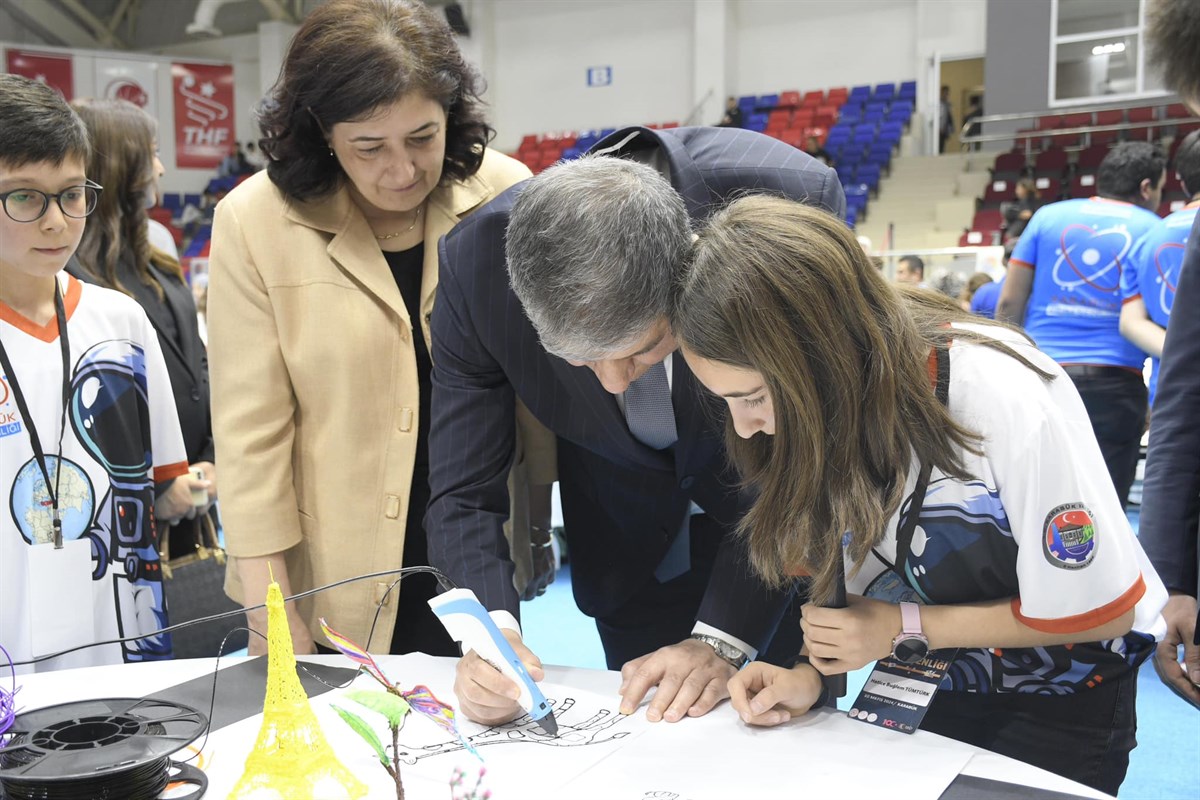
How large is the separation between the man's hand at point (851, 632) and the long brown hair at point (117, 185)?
1.79 metres

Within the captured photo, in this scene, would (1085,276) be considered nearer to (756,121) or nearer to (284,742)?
(284,742)

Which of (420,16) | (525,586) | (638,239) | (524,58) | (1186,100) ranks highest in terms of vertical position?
(524,58)

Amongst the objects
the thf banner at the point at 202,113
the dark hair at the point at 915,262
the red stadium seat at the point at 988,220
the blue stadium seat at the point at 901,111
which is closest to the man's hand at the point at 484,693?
the dark hair at the point at 915,262

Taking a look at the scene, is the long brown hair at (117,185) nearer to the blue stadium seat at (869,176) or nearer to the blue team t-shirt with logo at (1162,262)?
the blue team t-shirt with logo at (1162,262)

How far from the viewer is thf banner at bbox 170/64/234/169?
45.7ft

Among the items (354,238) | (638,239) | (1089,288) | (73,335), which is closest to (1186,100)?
(638,239)

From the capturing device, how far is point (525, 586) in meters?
1.79

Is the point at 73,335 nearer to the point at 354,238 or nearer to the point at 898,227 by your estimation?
the point at 354,238

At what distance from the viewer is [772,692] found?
1.15 m

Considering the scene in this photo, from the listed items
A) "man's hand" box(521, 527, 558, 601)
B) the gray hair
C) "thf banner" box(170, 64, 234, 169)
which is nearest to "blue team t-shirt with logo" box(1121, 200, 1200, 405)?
"man's hand" box(521, 527, 558, 601)

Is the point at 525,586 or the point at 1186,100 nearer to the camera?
the point at 1186,100

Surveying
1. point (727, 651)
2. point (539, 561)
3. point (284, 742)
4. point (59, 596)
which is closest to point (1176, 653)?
point (727, 651)

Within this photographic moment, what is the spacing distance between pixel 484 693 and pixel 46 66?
14.3 meters

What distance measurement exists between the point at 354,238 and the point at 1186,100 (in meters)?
1.09
